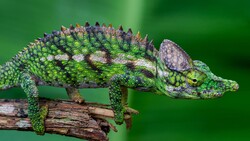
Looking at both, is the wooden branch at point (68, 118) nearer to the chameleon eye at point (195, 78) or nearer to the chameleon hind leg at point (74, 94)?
the chameleon hind leg at point (74, 94)

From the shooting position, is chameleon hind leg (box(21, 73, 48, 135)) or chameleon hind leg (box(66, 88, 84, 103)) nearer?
chameleon hind leg (box(21, 73, 48, 135))

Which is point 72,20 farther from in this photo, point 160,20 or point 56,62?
point 56,62

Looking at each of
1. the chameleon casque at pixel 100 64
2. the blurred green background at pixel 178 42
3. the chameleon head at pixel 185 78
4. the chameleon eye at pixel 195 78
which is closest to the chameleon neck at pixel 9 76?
the chameleon casque at pixel 100 64

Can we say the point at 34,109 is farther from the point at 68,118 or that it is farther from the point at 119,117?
the point at 119,117

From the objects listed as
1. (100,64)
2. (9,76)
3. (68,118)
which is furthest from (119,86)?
(9,76)

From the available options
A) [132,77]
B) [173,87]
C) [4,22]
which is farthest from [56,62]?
[4,22]

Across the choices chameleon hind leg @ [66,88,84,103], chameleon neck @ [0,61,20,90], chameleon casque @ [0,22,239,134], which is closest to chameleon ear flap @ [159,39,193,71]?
chameleon casque @ [0,22,239,134]

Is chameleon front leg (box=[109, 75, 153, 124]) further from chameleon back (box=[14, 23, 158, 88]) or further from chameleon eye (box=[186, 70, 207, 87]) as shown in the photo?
chameleon eye (box=[186, 70, 207, 87])
